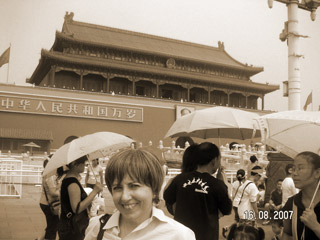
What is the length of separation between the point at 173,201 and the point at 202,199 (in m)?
0.27

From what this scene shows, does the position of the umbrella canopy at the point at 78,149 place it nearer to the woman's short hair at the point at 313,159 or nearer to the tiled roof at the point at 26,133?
the woman's short hair at the point at 313,159

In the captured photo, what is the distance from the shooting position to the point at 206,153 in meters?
2.35

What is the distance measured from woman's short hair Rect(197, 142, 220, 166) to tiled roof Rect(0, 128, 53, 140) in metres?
15.5

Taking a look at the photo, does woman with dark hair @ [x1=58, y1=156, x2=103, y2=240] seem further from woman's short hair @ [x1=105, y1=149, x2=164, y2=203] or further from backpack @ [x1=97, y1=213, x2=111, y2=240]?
woman's short hair @ [x1=105, y1=149, x2=164, y2=203]

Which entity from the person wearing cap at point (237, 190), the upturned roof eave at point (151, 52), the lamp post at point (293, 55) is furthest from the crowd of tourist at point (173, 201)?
the upturned roof eave at point (151, 52)

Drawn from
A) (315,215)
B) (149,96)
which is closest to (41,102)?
(149,96)

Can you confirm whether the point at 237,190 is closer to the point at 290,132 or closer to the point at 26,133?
the point at 290,132

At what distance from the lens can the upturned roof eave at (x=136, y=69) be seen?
18750 mm

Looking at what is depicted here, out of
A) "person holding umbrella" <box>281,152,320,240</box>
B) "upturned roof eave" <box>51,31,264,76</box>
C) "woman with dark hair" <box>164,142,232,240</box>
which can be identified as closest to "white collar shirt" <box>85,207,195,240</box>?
"person holding umbrella" <box>281,152,320,240</box>

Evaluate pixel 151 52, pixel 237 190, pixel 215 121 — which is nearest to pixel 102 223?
pixel 215 121

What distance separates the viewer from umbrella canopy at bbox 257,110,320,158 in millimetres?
2404

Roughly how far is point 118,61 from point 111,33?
11.7ft

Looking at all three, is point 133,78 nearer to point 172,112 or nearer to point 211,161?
point 172,112

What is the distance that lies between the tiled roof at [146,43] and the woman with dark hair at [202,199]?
18.2m
